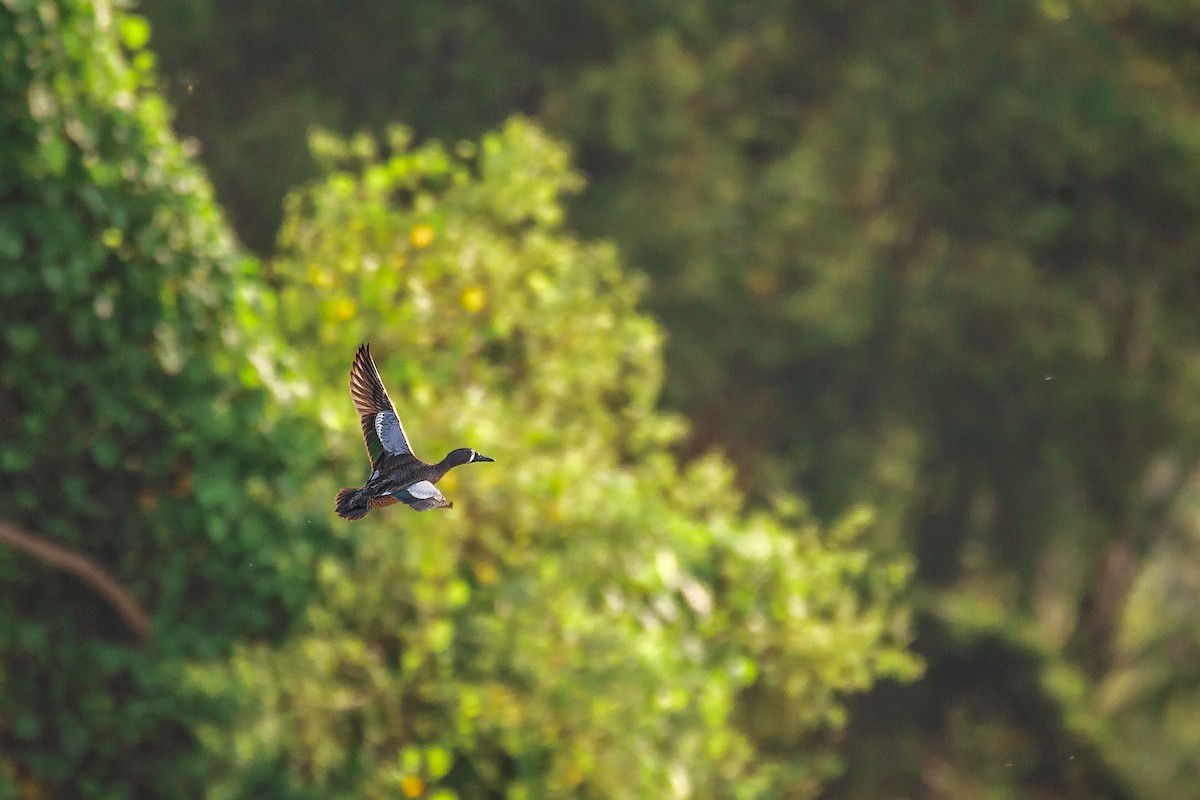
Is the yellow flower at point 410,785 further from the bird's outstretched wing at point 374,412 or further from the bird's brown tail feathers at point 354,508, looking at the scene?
the bird's brown tail feathers at point 354,508

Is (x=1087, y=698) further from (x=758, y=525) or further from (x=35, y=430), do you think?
(x=35, y=430)

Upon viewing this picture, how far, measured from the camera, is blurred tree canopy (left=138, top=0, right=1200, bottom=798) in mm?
13320

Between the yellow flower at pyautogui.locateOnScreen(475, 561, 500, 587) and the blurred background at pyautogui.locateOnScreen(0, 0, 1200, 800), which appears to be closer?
the blurred background at pyautogui.locateOnScreen(0, 0, 1200, 800)

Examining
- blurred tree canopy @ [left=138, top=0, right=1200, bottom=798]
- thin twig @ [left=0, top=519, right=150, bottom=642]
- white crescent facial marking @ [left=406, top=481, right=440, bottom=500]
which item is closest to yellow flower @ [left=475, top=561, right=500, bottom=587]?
thin twig @ [left=0, top=519, right=150, bottom=642]

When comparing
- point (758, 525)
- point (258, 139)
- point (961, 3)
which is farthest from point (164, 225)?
point (961, 3)

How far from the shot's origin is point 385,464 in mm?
3021

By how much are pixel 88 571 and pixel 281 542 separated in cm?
63

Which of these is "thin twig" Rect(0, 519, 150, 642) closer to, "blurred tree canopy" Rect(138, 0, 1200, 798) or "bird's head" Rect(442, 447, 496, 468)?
"bird's head" Rect(442, 447, 496, 468)

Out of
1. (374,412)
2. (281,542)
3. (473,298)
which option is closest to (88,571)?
(281,542)

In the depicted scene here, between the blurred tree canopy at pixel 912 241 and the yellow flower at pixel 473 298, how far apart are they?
255 inches

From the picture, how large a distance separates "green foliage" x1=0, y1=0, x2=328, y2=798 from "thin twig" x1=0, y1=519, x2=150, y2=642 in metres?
0.06

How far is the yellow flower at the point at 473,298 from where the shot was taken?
6.36 metres

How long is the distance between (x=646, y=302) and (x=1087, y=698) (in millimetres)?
4649

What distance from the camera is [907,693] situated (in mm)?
14664
